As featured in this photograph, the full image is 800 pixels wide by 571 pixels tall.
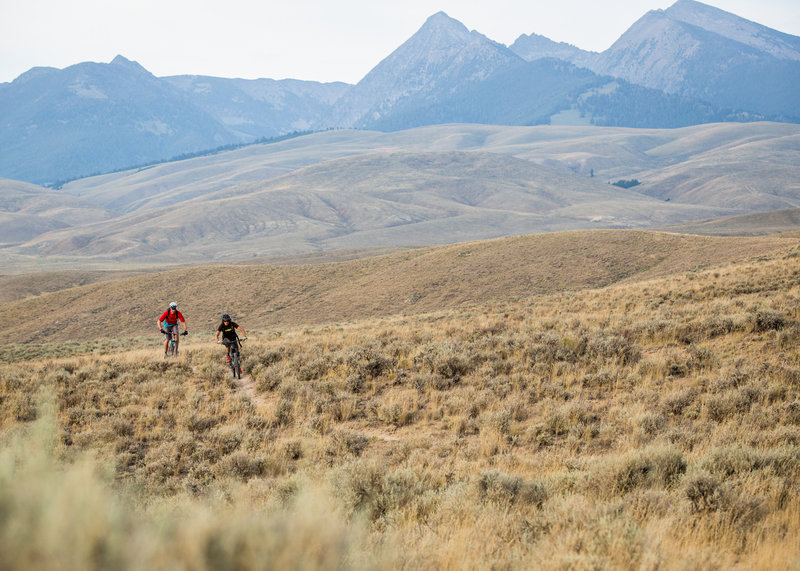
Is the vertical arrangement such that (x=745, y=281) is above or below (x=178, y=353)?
above

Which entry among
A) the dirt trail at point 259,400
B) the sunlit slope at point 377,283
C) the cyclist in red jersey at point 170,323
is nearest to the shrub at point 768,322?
the dirt trail at point 259,400

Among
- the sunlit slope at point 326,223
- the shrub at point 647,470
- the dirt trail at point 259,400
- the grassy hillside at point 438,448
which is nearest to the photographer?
the grassy hillside at point 438,448

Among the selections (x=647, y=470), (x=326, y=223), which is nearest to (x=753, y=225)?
(x=326, y=223)

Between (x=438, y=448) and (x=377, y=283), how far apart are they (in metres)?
43.2

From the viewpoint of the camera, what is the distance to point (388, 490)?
5.95 meters

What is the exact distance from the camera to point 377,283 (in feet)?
168

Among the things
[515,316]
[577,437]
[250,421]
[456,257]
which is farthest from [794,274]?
[456,257]

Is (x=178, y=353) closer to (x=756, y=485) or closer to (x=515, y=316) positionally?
(x=515, y=316)

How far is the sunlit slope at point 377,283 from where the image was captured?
142 ft

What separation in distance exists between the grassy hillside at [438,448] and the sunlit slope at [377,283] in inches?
999

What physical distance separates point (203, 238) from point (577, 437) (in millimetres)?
164405

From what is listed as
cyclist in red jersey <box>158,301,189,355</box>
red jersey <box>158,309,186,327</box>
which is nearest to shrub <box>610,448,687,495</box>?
cyclist in red jersey <box>158,301,189,355</box>

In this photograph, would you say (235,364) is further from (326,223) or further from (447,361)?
(326,223)

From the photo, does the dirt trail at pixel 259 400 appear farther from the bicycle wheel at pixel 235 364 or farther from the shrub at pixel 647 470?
the shrub at pixel 647 470
